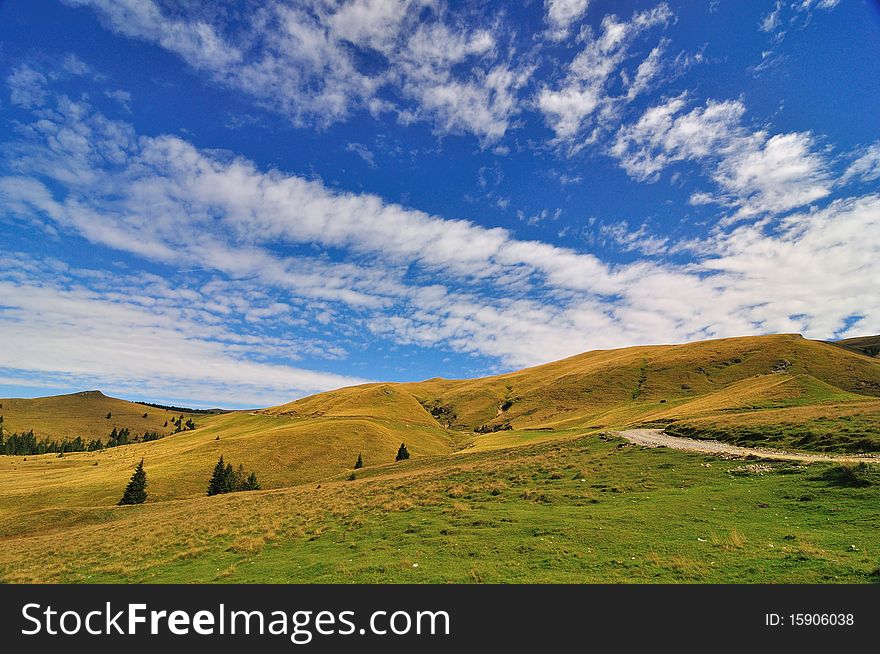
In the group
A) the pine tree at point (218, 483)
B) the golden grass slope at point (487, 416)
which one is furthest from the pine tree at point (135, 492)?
the pine tree at point (218, 483)

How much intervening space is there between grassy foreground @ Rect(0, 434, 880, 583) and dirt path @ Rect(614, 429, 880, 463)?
2.38 m

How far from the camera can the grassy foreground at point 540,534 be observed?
42.7ft

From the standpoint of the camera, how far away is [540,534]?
1731 cm

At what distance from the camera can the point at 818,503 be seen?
17.6 metres

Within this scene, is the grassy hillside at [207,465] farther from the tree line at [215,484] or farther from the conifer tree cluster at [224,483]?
the conifer tree cluster at [224,483]

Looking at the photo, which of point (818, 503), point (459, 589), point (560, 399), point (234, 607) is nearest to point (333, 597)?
point (234, 607)

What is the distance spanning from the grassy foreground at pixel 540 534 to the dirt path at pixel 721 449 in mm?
2384

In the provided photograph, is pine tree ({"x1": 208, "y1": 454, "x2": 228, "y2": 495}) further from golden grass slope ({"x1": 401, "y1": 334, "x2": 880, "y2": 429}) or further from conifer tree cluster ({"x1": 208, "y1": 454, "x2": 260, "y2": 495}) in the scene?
golden grass slope ({"x1": 401, "y1": 334, "x2": 880, "y2": 429})

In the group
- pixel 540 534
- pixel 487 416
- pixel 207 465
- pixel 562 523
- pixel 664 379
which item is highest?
pixel 664 379

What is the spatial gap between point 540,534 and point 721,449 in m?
23.8

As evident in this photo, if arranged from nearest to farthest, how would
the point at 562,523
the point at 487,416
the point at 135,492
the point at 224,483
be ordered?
the point at 562,523
the point at 135,492
the point at 224,483
the point at 487,416

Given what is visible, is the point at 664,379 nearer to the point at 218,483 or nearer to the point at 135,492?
the point at 218,483

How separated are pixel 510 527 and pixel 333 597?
10.4 m

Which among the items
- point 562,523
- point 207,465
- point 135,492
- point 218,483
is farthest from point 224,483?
point 562,523
